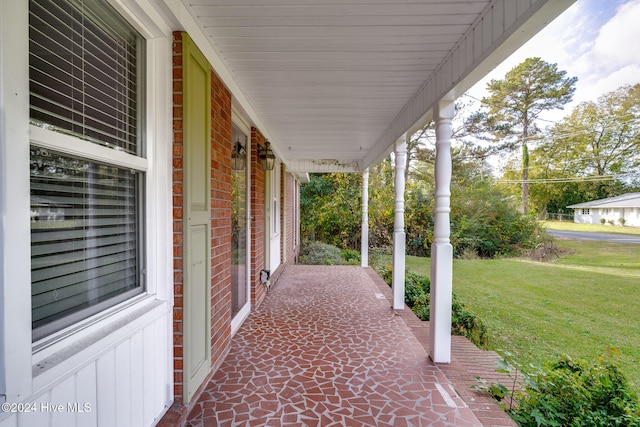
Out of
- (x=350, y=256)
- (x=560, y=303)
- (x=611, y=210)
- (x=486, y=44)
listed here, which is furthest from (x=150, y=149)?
(x=611, y=210)

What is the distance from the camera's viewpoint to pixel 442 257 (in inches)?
112

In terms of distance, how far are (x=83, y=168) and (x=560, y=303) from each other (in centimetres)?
834

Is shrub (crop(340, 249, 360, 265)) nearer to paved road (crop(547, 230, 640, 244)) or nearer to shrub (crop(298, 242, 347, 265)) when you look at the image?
shrub (crop(298, 242, 347, 265))

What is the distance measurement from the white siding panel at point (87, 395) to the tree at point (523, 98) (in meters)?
16.3

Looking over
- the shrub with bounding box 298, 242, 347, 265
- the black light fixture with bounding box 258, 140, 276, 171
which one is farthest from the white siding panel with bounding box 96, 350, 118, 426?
the shrub with bounding box 298, 242, 347, 265

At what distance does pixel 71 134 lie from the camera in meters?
1.24

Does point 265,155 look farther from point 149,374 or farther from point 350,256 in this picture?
point 350,256

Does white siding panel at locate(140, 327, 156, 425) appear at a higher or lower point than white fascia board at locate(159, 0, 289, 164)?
lower

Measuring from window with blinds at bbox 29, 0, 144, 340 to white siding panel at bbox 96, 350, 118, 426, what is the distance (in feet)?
0.73

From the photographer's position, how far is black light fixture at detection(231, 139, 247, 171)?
11.3ft

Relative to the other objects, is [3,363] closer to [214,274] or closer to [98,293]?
[98,293]

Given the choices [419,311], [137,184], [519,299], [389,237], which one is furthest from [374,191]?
[137,184]

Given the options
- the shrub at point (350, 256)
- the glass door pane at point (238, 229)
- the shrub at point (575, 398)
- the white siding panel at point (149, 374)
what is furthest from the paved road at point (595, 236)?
the white siding panel at point (149, 374)

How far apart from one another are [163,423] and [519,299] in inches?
290
